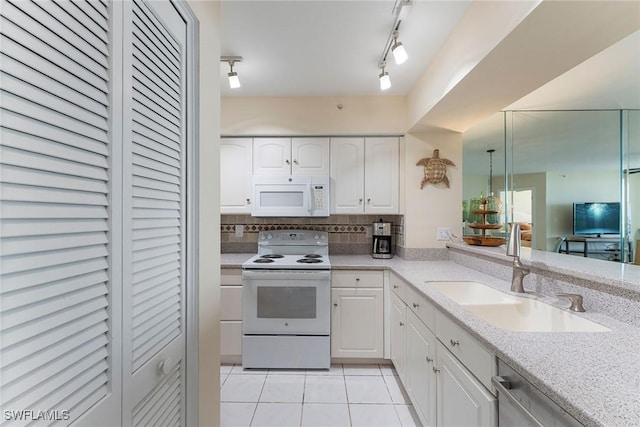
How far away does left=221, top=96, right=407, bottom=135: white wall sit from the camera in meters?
3.00

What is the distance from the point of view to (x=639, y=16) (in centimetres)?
114

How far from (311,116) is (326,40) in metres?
1.00

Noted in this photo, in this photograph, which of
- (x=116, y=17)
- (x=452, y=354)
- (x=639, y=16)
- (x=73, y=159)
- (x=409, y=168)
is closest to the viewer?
(x=73, y=159)

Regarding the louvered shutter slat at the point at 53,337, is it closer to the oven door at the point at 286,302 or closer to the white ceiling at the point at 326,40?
the white ceiling at the point at 326,40

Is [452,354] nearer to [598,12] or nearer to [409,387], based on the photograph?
[409,387]

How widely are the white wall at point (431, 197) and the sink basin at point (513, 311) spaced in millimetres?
909

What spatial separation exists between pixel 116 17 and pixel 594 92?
11.4ft

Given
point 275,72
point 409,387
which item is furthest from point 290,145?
point 409,387

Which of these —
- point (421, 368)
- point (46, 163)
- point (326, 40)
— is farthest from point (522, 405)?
point (326, 40)

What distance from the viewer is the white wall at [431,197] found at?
9.63 feet

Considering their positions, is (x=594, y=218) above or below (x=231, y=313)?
above

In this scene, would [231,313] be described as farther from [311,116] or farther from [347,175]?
[311,116]

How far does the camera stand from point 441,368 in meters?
1.54

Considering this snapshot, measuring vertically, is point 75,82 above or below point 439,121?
below
